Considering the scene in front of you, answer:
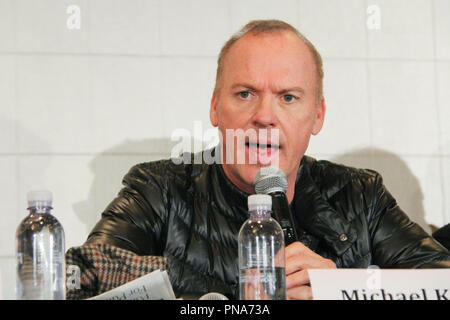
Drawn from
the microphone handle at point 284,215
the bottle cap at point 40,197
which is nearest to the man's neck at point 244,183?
the microphone handle at point 284,215

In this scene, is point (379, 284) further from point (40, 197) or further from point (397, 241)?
point (397, 241)

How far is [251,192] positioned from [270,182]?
0.69m

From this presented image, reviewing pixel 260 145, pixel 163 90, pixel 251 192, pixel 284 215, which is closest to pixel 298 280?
pixel 284 215

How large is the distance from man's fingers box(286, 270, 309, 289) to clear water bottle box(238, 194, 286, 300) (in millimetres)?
32

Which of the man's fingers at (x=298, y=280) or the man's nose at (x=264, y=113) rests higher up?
the man's nose at (x=264, y=113)

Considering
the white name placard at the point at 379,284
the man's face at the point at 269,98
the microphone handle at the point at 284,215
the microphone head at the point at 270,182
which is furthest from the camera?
the man's face at the point at 269,98

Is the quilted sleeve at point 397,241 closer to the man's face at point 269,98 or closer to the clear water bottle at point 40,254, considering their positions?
the man's face at point 269,98

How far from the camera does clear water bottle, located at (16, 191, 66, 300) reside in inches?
48.6

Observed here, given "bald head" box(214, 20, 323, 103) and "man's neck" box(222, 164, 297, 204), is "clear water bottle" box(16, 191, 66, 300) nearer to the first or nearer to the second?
"man's neck" box(222, 164, 297, 204)

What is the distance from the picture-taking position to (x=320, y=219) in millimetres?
2156

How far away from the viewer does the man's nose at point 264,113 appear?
2.13m

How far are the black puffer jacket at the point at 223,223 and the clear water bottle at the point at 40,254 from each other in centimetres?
59

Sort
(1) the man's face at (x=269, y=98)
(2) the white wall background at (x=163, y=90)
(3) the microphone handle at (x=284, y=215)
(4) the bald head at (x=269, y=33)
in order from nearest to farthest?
(3) the microphone handle at (x=284, y=215)
(1) the man's face at (x=269, y=98)
(4) the bald head at (x=269, y=33)
(2) the white wall background at (x=163, y=90)

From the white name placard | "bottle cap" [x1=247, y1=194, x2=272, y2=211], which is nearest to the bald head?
"bottle cap" [x1=247, y1=194, x2=272, y2=211]
